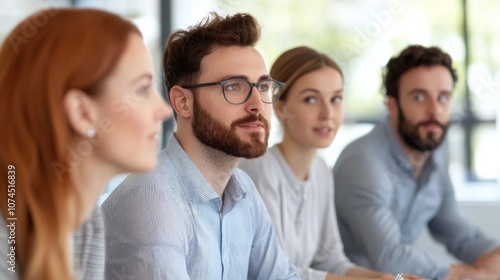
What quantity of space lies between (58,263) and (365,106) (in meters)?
4.26

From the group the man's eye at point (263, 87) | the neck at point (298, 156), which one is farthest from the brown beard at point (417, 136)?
the man's eye at point (263, 87)

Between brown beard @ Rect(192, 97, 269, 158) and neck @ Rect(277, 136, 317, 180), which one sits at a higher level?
brown beard @ Rect(192, 97, 269, 158)

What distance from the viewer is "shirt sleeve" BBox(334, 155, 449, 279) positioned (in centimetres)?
242

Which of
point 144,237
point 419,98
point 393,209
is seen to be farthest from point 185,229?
point 419,98

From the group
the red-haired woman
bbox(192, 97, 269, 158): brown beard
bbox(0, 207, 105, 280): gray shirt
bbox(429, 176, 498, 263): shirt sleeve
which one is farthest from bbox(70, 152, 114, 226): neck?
bbox(429, 176, 498, 263): shirt sleeve

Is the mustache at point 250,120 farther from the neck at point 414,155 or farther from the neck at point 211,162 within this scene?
the neck at point 414,155

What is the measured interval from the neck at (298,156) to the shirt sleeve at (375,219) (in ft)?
0.93

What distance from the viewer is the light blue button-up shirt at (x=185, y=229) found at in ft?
4.99

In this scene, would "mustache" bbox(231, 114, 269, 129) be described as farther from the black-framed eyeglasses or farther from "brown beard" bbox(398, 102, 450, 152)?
"brown beard" bbox(398, 102, 450, 152)

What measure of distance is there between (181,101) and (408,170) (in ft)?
4.06

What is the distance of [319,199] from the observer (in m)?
2.49

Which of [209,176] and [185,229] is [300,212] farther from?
[185,229]

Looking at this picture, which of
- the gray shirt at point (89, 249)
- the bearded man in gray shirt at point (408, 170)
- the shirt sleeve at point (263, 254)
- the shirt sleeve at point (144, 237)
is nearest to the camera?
the gray shirt at point (89, 249)

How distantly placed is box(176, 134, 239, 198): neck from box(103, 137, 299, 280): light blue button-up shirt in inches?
1.5
